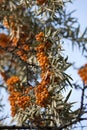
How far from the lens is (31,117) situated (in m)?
2.84

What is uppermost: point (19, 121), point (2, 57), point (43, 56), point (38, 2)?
point (38, 2)

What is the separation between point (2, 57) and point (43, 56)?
3.85m

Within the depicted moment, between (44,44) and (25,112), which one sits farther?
(44,44)

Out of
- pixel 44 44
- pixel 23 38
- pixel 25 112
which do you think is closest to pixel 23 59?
pixel 23 38

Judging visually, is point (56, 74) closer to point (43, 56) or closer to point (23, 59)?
point (43, 56)

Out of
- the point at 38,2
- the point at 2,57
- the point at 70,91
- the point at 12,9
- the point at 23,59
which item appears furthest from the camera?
the point at 2,57

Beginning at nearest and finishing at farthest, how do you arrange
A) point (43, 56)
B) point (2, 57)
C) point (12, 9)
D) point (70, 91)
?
1. point (70, 91)
2. point (43, 56)
3. point (12, 9)
4. point (2, 57)

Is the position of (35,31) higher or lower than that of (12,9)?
lower

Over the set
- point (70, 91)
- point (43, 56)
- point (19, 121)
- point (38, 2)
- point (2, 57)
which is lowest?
point (2, 57)

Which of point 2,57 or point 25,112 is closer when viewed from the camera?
point 25,112

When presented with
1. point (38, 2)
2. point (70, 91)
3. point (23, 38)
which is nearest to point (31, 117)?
point (70, 91)

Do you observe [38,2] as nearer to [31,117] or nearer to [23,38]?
[23,38]

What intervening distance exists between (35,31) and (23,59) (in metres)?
0.78

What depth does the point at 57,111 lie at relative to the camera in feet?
9.46
